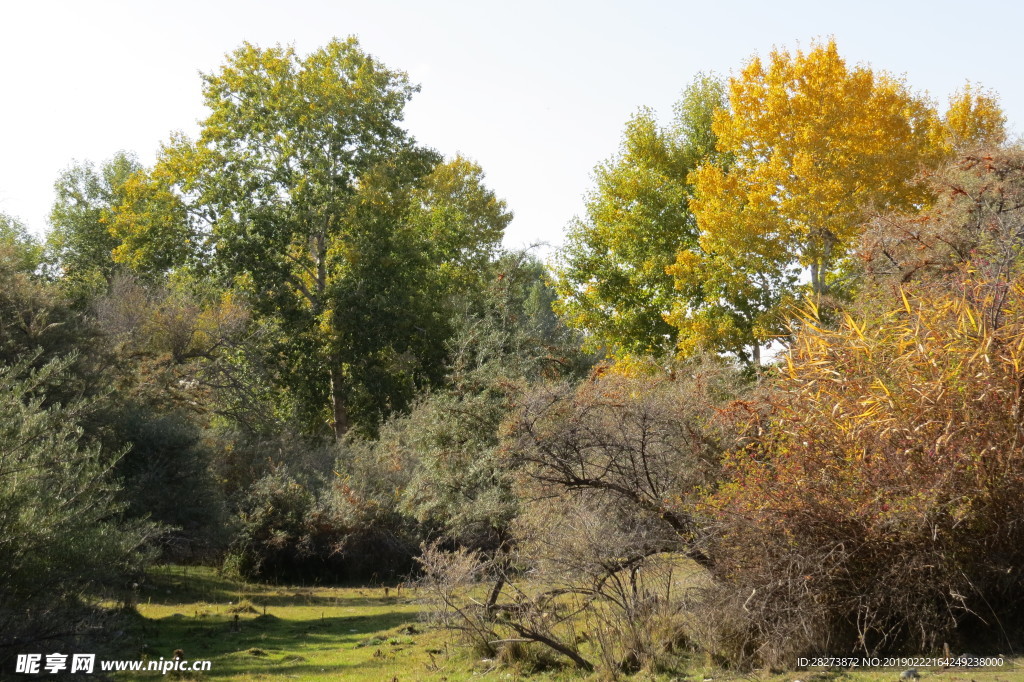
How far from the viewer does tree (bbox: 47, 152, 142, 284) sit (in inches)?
1800

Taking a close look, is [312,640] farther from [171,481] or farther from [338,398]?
[338,398]

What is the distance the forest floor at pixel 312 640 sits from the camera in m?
11.7

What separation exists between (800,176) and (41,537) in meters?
21.8

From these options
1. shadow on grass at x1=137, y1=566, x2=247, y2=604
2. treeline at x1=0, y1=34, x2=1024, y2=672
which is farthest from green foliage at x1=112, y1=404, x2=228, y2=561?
shadow on grass at x1=137, y1=566, x2=247, y2=604

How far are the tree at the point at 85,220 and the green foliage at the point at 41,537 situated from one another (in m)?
34.8

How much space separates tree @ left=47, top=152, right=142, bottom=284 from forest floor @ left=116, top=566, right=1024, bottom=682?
26237 mm

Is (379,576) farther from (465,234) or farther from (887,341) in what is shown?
(465,234)

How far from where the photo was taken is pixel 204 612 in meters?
18.9

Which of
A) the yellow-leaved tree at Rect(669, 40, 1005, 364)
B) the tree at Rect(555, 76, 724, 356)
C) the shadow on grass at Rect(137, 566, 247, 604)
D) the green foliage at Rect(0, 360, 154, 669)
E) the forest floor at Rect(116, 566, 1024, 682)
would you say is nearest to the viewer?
the green foliage at Rect(0, 360, 154, 669)

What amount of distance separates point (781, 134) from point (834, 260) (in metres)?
3.86

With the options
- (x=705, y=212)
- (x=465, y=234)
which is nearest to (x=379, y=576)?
(x=705, y=212)

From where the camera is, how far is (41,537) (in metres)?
10.0

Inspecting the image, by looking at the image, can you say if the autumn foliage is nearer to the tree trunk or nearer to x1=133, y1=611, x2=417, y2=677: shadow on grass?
x1=133, y1=611, x2=417, y2=677: shadow on grass

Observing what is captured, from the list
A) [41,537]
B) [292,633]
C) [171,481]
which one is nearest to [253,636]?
[292,633]
